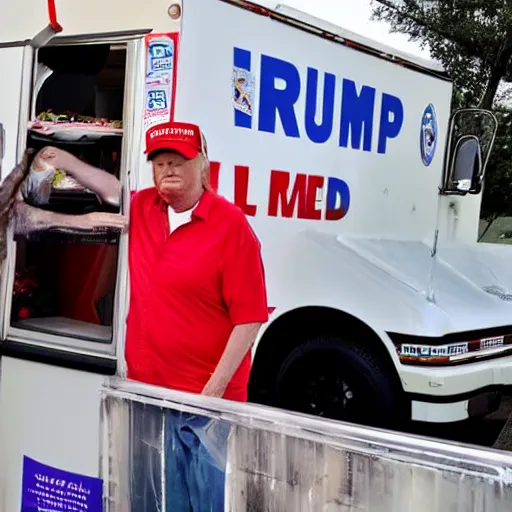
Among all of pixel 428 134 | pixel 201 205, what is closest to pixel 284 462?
pixel 201 205

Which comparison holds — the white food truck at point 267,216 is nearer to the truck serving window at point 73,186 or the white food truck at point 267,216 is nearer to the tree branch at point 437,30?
the truck serving window at point 73,186

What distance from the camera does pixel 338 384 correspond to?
3846 mm

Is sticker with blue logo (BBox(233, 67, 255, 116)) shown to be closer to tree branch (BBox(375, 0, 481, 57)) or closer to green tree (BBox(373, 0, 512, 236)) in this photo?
tree branch (BBox(375, 0, 481, 57))

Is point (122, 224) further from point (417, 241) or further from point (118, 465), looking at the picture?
point (417, 241)

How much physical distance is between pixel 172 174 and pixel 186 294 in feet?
1.49

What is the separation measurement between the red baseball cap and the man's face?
0.11 feet

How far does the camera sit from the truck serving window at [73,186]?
307cm

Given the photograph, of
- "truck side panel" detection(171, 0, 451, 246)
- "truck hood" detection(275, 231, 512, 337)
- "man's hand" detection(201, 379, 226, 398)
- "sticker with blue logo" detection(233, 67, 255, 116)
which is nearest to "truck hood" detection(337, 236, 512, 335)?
"truck hood" detection(275, 231, 512, 337)

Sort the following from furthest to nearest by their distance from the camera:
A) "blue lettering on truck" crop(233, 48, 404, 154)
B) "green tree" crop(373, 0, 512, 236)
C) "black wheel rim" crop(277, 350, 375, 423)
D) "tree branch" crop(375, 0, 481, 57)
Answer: "green tree" crop(373, 0, 512, 236), "tree branch" crop(375, 0, 481, 57), "black wheel rim" crop(277, 350, 375, 423), "blue lettering on truck" crop(233, 48, 404, 154)

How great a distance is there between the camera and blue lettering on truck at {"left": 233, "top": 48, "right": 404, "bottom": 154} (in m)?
3.32

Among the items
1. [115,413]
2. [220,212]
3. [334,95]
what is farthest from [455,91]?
[115,413]

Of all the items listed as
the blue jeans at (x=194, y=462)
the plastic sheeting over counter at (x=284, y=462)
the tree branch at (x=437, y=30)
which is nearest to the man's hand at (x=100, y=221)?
the plastic sheeting over counter at (x=284, y=462)

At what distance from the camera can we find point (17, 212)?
329cm

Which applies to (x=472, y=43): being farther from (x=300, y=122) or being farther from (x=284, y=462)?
(x=284, y=462)
